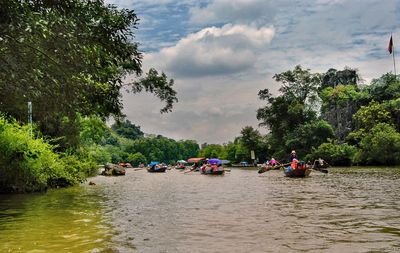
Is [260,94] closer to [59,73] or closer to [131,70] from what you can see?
[131,70]

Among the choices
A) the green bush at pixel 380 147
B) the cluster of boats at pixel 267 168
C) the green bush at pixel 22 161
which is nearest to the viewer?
the green bush at pixel 22 161

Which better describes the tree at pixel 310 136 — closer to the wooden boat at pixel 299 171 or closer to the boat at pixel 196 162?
the boat at pixel 196 162

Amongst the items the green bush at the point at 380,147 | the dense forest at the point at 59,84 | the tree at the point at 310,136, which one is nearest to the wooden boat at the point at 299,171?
the dense forest at the point at 59,84

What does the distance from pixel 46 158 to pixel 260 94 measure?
58.8 metres

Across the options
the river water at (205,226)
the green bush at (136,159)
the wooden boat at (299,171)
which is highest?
the green bush at (136,159)

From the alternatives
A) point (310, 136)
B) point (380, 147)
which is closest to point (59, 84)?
point (380, 147)

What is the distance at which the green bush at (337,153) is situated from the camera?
61.7m

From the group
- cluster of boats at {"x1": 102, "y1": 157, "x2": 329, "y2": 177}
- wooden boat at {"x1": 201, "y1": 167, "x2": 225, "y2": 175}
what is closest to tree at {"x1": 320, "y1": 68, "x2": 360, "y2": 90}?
cluster of boats at {"x1": 102, "y1": 157, "x2": 329, "y2": 177}

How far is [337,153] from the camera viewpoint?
61.9 m

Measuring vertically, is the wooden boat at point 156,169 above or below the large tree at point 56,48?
below

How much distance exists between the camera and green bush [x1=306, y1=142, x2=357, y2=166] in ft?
202

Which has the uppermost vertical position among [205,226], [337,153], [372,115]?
[372,115]

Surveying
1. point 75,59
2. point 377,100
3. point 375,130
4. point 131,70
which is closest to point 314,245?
point 75,59

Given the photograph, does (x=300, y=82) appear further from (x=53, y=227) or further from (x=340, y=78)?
(x=53, y=227)
